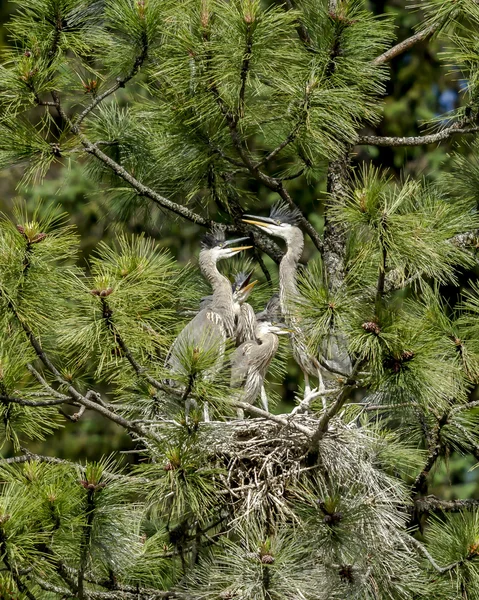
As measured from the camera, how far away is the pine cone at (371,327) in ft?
9.75

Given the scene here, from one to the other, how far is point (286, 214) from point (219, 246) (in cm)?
36

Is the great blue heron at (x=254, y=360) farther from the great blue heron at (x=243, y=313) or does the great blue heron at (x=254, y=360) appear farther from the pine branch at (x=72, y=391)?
the pine branch at (x=72, y=391)

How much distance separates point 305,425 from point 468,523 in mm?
760

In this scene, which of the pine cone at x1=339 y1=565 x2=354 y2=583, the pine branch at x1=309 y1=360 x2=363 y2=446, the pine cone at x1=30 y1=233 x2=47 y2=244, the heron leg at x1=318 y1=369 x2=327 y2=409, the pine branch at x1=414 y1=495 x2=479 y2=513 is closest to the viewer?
the pine branch at x1=309 y1=360 x2=363 y2=446

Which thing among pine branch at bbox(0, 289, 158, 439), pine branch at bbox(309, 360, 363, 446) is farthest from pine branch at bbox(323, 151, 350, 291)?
pine branch at bbox(0, 289, 158, 439)

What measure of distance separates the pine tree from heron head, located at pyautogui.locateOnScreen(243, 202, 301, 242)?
50 millimetres

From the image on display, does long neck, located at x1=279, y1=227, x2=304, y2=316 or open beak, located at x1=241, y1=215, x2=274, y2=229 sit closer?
long neck, located at x1=279, y1=227, x2=304, y2=316

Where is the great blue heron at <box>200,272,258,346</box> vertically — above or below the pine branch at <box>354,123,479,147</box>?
below

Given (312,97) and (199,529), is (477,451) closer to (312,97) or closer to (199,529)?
(199,529)

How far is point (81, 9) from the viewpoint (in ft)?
13.7

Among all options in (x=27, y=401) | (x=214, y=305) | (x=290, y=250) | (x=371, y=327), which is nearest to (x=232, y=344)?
(x=214, y=305)

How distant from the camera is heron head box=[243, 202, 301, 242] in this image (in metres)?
4.92

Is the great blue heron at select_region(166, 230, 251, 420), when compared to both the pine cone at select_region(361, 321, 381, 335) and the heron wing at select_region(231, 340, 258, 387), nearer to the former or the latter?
the heron wing at select_region(231, 340, 258, 387)

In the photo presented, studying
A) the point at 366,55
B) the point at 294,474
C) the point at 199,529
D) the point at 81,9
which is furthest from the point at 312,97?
the point at 199,529
